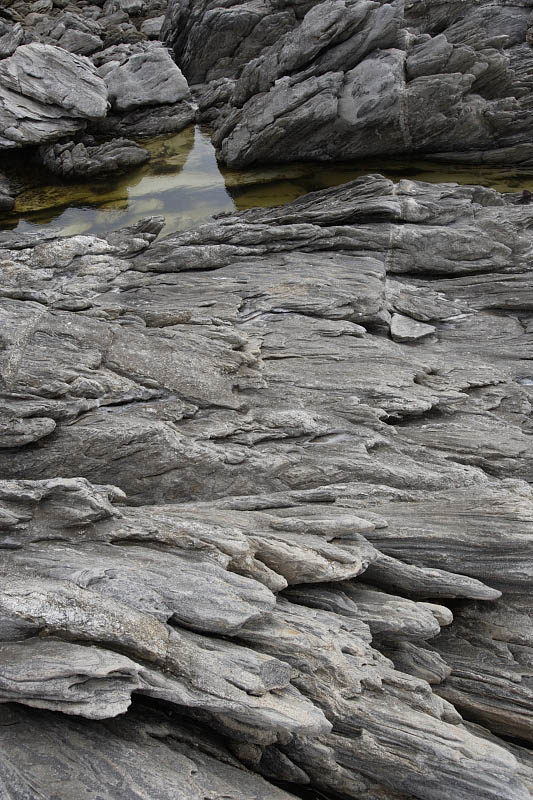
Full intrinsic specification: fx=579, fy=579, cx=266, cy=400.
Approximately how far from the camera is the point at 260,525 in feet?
55.2

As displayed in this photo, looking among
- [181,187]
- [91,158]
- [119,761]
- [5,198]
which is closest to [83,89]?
[91,158]

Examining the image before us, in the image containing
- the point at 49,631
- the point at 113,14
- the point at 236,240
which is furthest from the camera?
the point at 113,14

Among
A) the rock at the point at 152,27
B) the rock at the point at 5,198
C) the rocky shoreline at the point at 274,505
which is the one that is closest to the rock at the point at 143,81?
the rock at the point at 5,198

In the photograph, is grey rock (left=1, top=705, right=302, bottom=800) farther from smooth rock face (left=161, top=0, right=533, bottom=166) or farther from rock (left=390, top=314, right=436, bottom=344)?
smooth rock face (left=161, top=0, right=533, bottom=166)

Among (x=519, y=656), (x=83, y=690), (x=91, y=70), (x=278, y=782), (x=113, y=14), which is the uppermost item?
(x=113, y=14)

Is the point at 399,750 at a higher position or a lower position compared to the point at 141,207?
lower

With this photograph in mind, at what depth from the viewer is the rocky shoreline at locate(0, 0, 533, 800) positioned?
1229cm

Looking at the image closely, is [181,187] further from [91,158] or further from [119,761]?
[119,761]

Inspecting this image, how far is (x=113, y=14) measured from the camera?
83688mm

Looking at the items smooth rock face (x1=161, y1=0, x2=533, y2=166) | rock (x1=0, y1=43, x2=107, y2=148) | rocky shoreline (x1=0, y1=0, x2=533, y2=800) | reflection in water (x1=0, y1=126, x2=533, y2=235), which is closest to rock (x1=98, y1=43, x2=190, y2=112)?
rock (x1=0, y1=43, x2=107, y2=148)

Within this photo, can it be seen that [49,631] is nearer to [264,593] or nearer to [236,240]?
[264,593]

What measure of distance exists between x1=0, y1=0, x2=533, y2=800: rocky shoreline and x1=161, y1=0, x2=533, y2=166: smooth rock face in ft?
55.9

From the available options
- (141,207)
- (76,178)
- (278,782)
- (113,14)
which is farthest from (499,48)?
(278,782)

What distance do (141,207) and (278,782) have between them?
45117 millimetres
